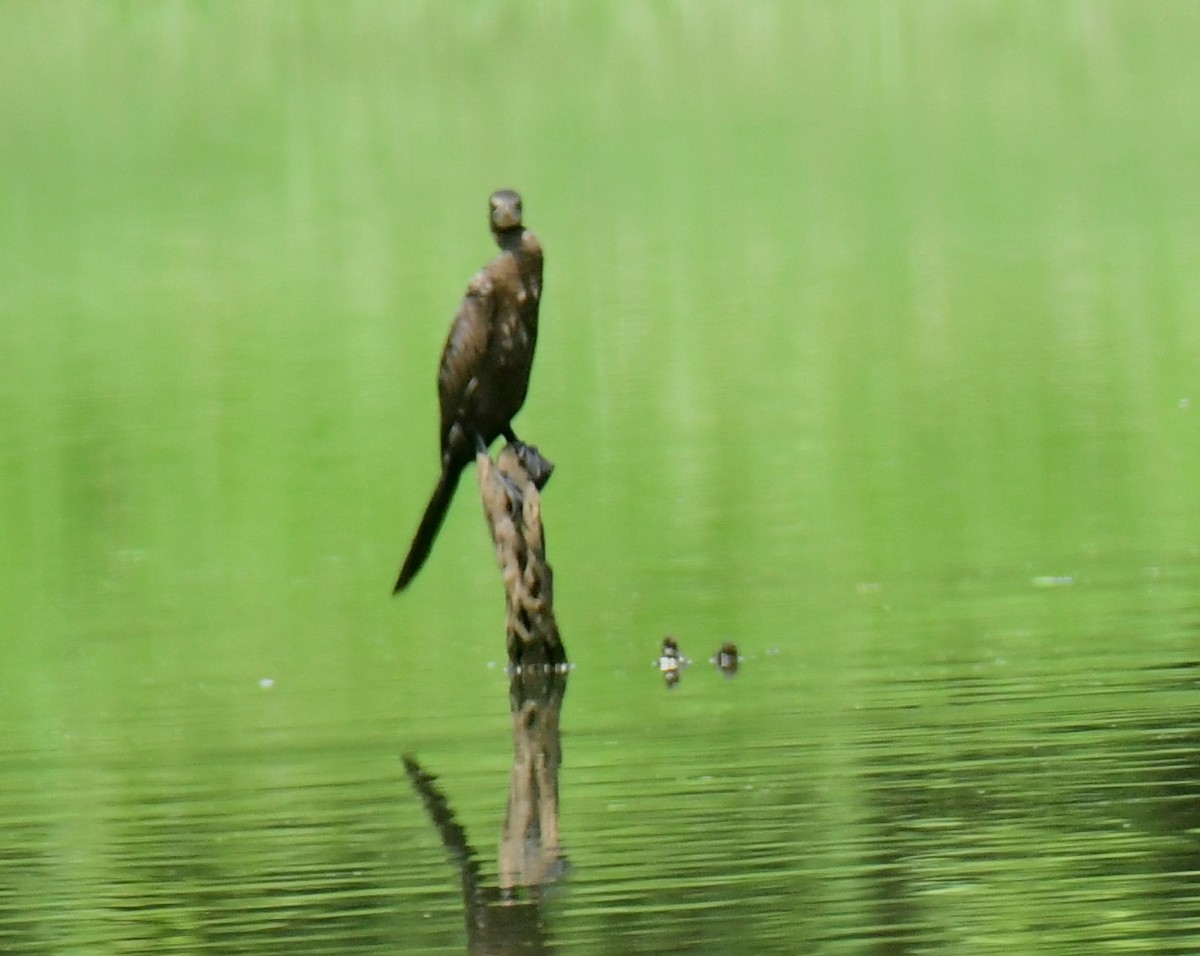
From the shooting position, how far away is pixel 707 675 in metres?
13.8

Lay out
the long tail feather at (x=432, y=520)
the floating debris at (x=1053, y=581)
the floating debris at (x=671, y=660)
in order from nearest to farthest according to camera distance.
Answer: the floating debris at (x=671, y=660), the long tail feather at (x=432, y=520), the floating debris at (x=1053, y=581)

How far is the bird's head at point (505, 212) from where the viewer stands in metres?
13.8

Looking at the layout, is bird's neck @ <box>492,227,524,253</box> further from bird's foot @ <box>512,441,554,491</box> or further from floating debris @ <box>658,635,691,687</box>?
floating debris @ <box>658,635,691,687</box>

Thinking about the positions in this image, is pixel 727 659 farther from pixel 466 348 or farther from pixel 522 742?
pixel 522 742

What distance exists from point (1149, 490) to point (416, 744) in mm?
8180

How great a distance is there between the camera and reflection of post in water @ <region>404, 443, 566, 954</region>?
924 centimetres

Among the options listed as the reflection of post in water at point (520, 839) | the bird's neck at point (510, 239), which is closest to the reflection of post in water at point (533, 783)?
the reflection of post in water at point (520, 839)

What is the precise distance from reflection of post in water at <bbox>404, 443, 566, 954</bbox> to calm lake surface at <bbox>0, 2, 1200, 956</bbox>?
0.12 ft

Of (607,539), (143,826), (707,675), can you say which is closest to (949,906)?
(143,826)

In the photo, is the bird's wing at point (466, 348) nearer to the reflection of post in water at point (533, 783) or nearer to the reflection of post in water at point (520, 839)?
the reflection of post in water at point (533, 783)

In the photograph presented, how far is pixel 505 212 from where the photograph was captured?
13742 millimetres

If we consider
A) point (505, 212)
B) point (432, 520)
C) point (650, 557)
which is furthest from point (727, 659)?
point (650, 557)

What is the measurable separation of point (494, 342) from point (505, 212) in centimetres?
55

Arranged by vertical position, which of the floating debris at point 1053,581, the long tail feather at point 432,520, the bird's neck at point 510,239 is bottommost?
the floating debris at point 1053,581
